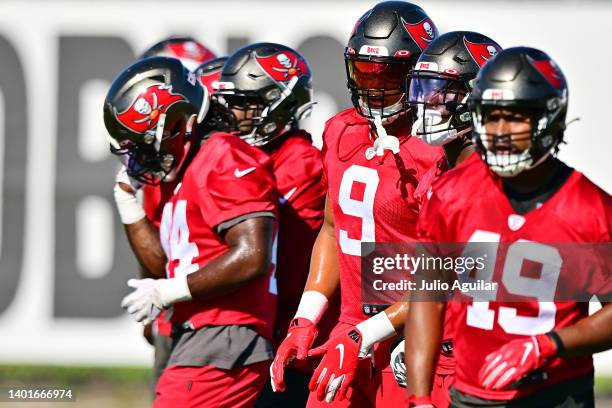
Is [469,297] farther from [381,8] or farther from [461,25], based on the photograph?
[461,25]

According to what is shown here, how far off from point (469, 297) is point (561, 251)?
0.33 meters

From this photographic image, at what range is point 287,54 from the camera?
219 inches

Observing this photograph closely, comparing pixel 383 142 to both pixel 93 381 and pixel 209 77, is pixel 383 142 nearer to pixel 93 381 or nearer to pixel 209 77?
pixel 209 77

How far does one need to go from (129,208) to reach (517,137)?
221 centimetres

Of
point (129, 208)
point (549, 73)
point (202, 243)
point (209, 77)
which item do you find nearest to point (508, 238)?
point (549, 73)

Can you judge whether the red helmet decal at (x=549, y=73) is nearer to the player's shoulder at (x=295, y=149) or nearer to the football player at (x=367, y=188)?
the football player at (x=367, y=188)

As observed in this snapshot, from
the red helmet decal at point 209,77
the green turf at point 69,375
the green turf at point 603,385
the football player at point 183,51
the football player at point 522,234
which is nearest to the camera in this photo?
the football player at point 522,234

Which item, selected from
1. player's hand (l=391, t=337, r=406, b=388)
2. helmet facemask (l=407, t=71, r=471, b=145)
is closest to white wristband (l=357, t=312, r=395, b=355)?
player's hand (l=391, t=337, r=406, b=388)

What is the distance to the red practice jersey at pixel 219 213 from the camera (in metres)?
4.61

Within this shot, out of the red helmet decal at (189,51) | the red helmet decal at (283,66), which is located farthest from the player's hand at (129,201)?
the red helmet decal at (189,51)

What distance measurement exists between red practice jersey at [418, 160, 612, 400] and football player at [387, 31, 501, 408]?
565 mm

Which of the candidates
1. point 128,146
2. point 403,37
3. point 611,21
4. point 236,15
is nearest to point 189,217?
point 128,146

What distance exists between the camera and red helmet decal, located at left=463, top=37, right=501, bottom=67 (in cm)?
436

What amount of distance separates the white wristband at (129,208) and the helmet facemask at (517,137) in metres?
2.06
